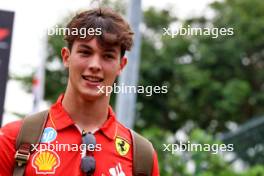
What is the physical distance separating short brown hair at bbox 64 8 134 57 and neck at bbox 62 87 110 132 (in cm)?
20

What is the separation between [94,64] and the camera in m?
2.87

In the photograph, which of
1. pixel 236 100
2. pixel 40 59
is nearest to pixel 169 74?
pixel 236 100

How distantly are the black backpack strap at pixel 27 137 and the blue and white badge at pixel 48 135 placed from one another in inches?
0.8

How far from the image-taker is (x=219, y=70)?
73.9 feet

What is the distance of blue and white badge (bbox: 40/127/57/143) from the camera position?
9.37 feet

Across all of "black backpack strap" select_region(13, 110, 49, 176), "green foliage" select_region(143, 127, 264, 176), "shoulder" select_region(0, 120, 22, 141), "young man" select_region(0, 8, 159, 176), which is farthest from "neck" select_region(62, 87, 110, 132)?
"green foliage" select_region(143, 127, 264, 176)

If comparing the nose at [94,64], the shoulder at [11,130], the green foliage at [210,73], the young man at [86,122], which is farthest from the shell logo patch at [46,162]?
the green foliage at [210,73]

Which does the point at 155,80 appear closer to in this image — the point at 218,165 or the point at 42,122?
the point at 218,165

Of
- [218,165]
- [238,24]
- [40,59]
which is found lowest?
[218,165]

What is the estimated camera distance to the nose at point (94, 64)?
287 centimetres

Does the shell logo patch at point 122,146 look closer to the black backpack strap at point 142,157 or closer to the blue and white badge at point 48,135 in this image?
the black backpack strap at point 142,157

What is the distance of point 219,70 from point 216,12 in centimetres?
207

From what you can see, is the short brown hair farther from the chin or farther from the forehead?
the chin

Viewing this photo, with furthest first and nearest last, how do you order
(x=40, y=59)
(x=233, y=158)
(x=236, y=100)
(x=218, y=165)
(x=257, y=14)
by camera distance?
(x=257, y=14) < (x=236, y=100) < (x=40, y=59) < (x=233, y=158) < (x=218, y=165)
